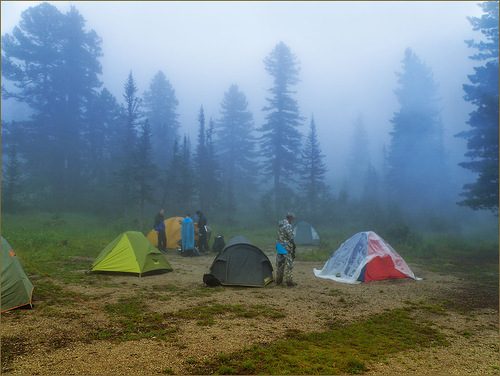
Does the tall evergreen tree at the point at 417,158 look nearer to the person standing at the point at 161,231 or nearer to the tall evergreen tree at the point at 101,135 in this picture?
the person standing at the point at 161,231

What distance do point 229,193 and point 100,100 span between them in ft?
48.8

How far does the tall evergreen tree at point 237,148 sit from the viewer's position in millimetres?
42281

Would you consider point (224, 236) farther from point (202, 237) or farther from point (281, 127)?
point (281, 127)

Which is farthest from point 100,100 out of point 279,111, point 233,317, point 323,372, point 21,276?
point 323,372

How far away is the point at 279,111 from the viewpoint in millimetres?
39500

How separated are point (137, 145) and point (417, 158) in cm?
2835

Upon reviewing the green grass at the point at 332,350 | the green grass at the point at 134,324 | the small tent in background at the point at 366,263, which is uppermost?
the small tent in background at the point at 366,263

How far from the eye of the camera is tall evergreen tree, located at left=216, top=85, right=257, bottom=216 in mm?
42281

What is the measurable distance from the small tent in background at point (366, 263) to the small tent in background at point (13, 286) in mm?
8625

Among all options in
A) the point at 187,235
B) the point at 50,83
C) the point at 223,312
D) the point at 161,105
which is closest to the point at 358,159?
the point at 161,105

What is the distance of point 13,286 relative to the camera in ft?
24.6

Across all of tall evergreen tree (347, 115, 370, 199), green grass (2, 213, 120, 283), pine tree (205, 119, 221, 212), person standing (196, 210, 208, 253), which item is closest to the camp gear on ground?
green grass (2, 213, 120, 283)

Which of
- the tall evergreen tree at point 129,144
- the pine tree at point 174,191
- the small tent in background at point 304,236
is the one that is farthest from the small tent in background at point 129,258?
the pine tree at point 174,191

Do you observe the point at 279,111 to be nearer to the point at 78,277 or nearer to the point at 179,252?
the point at 179,252
